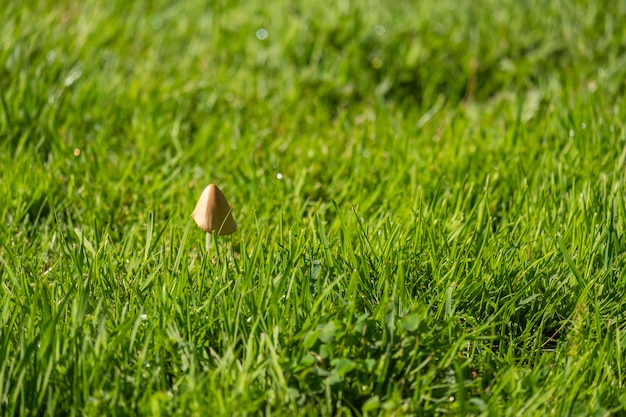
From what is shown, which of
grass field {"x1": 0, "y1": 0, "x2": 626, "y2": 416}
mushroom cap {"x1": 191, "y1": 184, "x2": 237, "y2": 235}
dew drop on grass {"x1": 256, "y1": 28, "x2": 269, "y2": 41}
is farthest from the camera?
dew drop on grass {"x1": 256, "y1": 28, "x2": 269, "y2": 41}

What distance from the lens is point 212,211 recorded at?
249cm

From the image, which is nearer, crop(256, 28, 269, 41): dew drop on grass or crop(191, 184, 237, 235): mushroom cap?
crop(191, 184, 237, 235): mushroom cap

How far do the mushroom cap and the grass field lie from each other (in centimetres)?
9

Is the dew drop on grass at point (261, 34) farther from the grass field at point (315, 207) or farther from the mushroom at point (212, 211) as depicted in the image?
the mushroom at point (212, 211)

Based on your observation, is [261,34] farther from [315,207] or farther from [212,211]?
[212,211]

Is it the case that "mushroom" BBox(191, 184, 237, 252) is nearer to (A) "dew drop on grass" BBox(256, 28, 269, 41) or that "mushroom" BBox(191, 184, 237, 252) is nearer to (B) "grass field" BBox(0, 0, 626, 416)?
(B) "grass field" BBox(0, 0, 626, 416)

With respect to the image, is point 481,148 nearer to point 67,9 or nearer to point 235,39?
point 235,39

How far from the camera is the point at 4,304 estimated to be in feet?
7.28

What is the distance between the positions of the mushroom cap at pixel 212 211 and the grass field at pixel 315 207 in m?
0.09

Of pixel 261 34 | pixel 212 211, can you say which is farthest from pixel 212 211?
pixel 261 34

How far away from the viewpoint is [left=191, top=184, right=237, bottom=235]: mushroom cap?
8.15ft

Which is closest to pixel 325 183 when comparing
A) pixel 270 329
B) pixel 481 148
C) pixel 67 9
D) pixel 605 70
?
pixel 481 148

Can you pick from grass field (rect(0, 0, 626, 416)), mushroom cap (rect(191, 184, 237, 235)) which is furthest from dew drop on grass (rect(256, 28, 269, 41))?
mushroom cap (rect(191, 184, 237, 235))

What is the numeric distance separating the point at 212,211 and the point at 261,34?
2.16m
